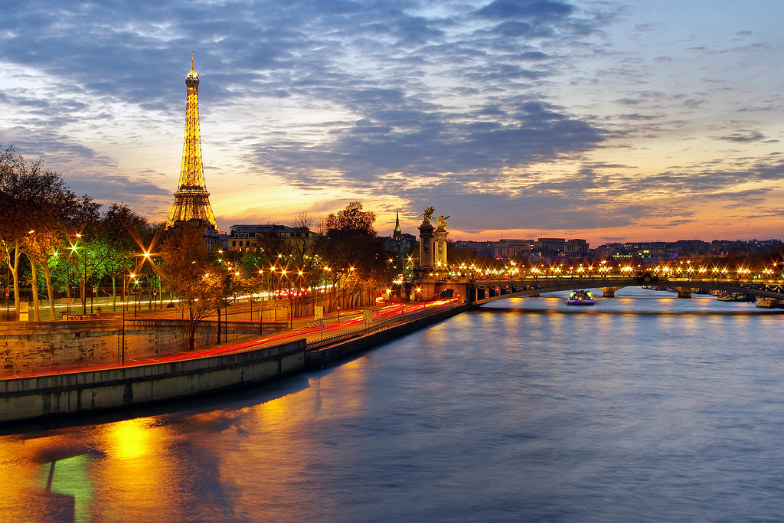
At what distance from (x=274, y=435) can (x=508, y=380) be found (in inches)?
590

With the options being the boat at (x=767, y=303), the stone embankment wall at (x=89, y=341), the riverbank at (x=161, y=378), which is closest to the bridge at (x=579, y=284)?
the boat at (x=767, y=303)

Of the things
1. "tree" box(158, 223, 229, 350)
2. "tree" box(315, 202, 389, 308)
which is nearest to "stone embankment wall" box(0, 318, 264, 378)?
"tree" box(158, 223, 229, 350)

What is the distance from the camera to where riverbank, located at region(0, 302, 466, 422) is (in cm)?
2316

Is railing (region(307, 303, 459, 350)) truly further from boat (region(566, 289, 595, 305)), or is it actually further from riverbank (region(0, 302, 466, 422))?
boat (region(566, 289, 595, 305))

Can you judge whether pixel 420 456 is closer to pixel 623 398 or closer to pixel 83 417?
pixel 83 417

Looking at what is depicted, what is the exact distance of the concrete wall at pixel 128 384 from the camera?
23000mm

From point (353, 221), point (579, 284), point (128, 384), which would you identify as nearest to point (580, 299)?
point (579, 284)

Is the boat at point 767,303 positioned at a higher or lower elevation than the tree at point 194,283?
lower

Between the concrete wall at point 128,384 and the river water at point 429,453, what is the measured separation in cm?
64

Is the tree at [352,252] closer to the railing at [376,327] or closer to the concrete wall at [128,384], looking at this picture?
the railing at [376,327]

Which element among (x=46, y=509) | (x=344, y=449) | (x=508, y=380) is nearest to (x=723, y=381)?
(x=508, y=380)

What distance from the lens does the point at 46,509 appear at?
1744cm

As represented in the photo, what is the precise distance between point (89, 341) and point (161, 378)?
1540 cm

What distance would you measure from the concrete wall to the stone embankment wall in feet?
28.4
